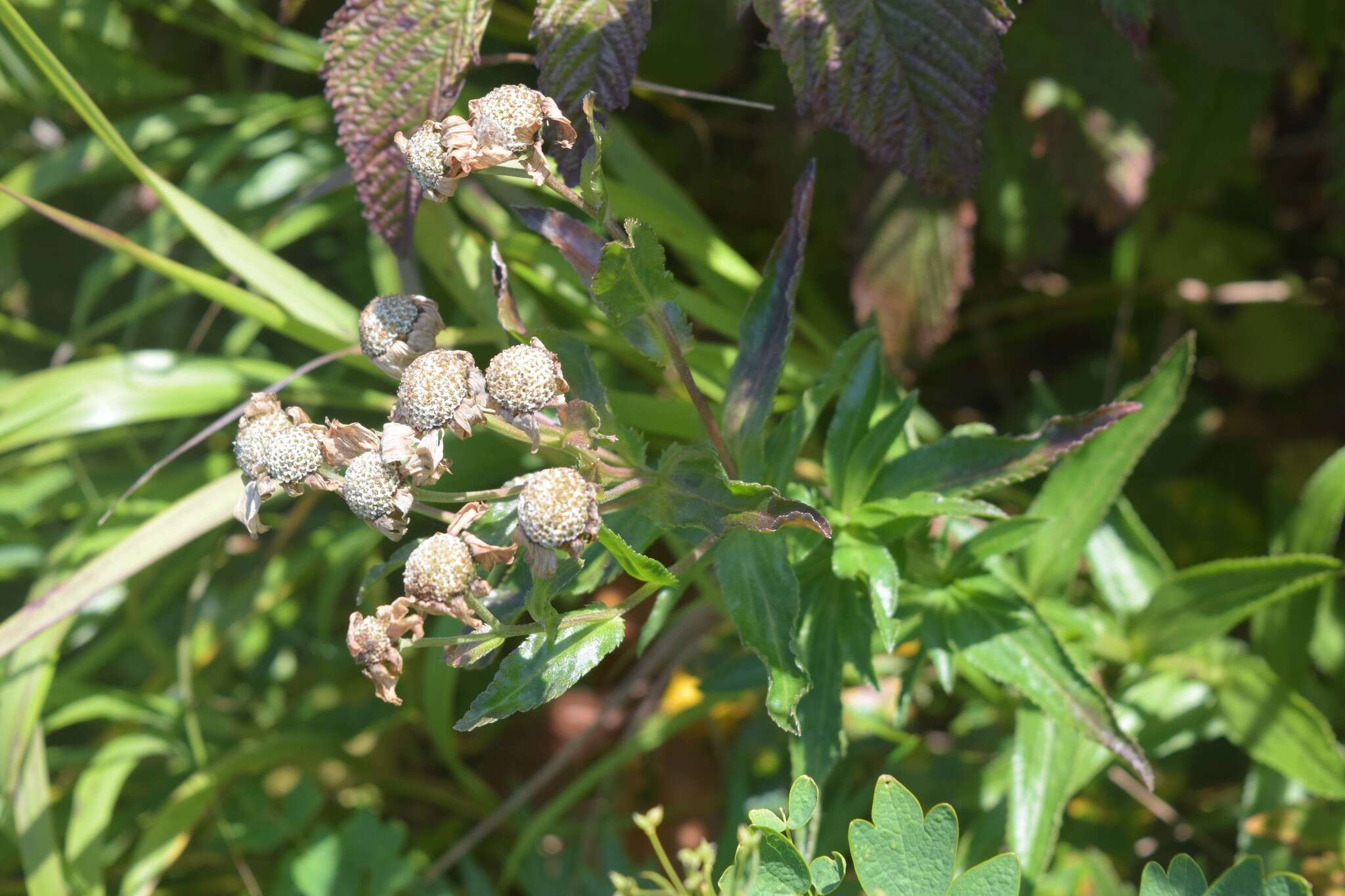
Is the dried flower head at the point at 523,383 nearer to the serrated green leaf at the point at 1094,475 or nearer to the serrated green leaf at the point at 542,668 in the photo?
the serrated green leaf at the point at 542,668

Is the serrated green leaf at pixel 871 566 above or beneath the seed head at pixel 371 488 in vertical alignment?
beneath

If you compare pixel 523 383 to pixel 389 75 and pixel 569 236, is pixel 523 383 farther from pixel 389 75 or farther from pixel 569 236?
pixel 389 75

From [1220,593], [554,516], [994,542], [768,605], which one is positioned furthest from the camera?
[1220,593]

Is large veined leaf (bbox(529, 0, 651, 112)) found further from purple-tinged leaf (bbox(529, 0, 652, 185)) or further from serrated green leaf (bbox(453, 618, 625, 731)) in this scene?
serrated green leaf (bbox(453, 618, 625, 731))

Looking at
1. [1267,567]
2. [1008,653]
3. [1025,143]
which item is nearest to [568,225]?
[1008,653]

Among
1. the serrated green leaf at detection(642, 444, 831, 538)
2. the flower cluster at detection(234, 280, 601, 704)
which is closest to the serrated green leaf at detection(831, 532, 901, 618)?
the serrated green leaf at detection(642, 444, 831, 538)

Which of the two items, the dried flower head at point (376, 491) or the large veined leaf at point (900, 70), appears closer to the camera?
the dried flower head at point (376, 491)

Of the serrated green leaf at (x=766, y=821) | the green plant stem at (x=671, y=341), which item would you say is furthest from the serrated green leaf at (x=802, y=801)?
the green plant stem at (x=671, y=341)

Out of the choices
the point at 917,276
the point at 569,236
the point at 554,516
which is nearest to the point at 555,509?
the point at 554,516
